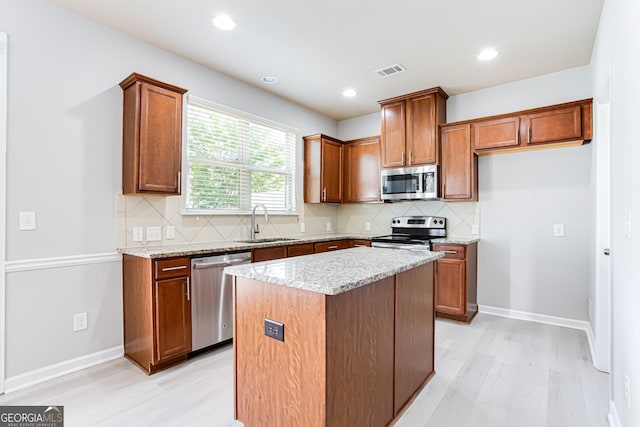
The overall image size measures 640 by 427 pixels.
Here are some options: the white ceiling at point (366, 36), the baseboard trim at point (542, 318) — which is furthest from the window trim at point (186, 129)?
the baseboard trim at point (542, 318)

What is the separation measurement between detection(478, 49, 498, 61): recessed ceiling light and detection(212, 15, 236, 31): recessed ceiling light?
2.31m

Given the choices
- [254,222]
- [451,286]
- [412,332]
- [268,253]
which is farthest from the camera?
[254,222]

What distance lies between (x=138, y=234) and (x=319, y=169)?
2.48 metres

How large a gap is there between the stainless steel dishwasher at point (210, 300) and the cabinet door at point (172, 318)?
0.06 meters

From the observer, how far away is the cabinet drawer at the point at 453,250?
11.8 ft

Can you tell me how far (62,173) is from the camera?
97.7 inches

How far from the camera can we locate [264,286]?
5.30ft

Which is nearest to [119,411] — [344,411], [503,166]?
[344,411]

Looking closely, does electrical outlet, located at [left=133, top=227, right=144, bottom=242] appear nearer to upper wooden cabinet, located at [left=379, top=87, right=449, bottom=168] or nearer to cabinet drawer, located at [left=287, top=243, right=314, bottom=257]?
cabinet drawer, located at [left=287, top=243, right=314, bottom=257]

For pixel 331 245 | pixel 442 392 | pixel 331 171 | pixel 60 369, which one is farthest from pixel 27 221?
pixel 331 171

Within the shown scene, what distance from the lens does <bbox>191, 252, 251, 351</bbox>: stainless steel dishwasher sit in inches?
107

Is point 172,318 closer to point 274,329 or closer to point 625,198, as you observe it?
point 274,329

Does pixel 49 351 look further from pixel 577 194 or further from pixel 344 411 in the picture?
pixel 577 194

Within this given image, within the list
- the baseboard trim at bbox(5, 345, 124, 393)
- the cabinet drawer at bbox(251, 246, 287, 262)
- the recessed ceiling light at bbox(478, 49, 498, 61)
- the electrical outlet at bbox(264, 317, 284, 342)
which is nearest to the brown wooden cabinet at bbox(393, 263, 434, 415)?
the electrical outlet at bbox(264, 317, 284, 342)
